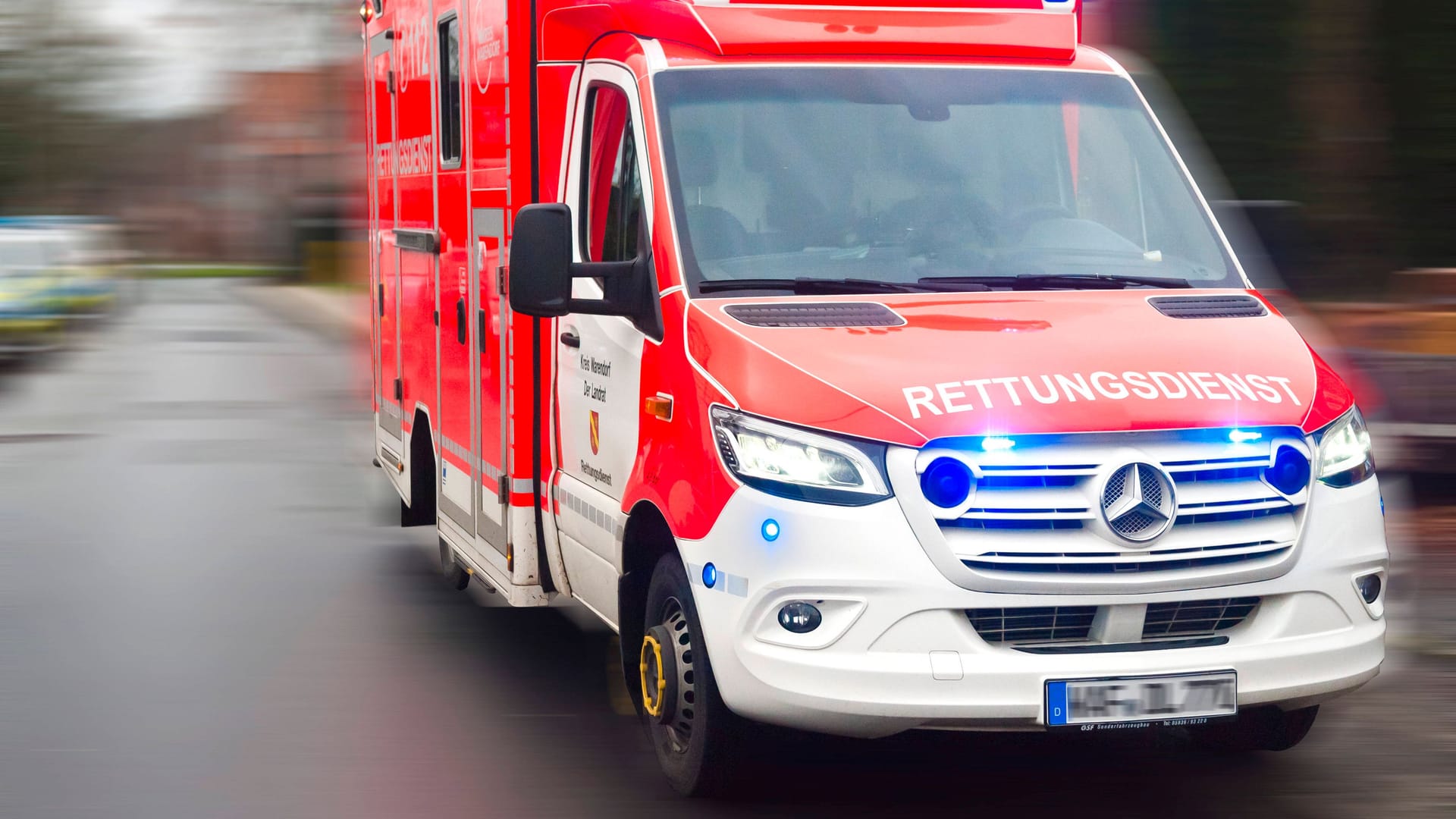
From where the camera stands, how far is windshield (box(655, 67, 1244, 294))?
18.1ft

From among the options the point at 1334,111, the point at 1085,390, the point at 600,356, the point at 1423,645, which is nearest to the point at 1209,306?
the point at 1085,390

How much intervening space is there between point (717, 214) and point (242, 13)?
4190cm

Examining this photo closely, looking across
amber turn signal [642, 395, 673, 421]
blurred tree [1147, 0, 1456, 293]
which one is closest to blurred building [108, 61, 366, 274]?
blurred tree [1147, 0, 1456, 293]

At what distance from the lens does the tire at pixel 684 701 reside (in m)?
5.08

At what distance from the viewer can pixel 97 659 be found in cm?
718

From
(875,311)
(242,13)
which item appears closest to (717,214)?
(875,311)

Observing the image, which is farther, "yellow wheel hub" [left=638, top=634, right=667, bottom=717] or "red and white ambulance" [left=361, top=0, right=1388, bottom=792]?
"yellow wheel hub" [left=638, top=634, right=667, bottom=717]

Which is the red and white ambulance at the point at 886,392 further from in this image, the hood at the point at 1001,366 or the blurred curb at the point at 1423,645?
the blurred curb at the point at 1423,645

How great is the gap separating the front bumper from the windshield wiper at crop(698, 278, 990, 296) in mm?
808

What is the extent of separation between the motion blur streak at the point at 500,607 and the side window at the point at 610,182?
1562 mm

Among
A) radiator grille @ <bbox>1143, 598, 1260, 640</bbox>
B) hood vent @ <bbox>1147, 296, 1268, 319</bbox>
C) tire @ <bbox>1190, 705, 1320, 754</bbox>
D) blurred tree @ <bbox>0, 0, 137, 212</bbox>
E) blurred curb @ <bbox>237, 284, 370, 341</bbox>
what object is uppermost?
blurred tree @ <bbox>0, 0, 137, 212</bbox>

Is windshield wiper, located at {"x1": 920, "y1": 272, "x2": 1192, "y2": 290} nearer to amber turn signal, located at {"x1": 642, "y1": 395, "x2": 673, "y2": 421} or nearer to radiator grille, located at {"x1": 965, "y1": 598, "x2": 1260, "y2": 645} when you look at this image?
amber turn signal, located at {"x1": 642, "y1": 395, "x2": 673, "y2": 421}

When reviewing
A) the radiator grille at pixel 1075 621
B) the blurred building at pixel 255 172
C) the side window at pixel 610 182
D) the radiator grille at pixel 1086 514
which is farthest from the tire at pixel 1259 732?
the blurred building at pixel 255 172

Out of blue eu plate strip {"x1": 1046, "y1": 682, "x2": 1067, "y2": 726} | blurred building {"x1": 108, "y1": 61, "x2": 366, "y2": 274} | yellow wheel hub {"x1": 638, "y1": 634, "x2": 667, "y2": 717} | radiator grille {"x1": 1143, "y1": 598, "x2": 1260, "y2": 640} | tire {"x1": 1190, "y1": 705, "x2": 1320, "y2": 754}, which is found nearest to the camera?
blue eu plate strip {"x1": 1046, "y1": 682, "x2": 1067, "y2": 726}
